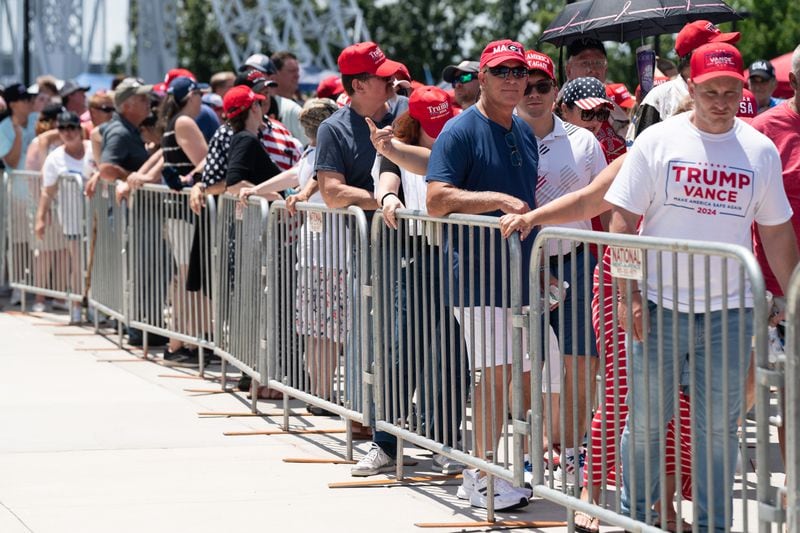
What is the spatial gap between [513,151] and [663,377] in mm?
1783

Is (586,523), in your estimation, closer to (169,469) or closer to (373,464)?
(373,464)

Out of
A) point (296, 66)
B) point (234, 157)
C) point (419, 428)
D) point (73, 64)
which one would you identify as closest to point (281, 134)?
point (234, 157)

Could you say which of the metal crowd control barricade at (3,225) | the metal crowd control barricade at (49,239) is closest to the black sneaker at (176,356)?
the metal crowd control barricade at (49,239)

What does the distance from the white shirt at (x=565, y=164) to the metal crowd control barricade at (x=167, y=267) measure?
136 inches

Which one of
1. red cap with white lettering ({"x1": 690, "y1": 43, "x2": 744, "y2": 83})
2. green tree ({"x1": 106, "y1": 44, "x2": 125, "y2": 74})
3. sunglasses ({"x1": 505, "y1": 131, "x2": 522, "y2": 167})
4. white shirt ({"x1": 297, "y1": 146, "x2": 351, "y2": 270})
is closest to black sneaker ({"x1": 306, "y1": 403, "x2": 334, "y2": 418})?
white shirt ({"x1": 297, "y1": 146, "x2": 351, "y2": 270})

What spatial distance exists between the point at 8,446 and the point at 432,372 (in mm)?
2648

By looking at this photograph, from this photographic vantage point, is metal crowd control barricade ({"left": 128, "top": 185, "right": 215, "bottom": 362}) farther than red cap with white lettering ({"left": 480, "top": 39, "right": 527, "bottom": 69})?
Yes

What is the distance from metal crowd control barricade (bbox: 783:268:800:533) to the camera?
4.36m

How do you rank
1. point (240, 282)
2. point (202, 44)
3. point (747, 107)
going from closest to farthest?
point (747, 107) → point (240, 282) → point (202, 44)

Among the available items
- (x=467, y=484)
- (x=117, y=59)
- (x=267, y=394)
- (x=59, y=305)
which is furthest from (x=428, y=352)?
(x=117, y=59)

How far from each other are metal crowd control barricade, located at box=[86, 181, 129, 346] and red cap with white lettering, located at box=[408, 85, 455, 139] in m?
4.84

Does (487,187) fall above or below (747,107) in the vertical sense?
below

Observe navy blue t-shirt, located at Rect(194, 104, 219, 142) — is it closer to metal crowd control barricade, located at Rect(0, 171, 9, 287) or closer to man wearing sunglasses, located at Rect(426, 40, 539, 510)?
metal crowd control barricade, located at Rect(0, 171, 9, 287)

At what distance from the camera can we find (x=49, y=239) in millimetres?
13617
